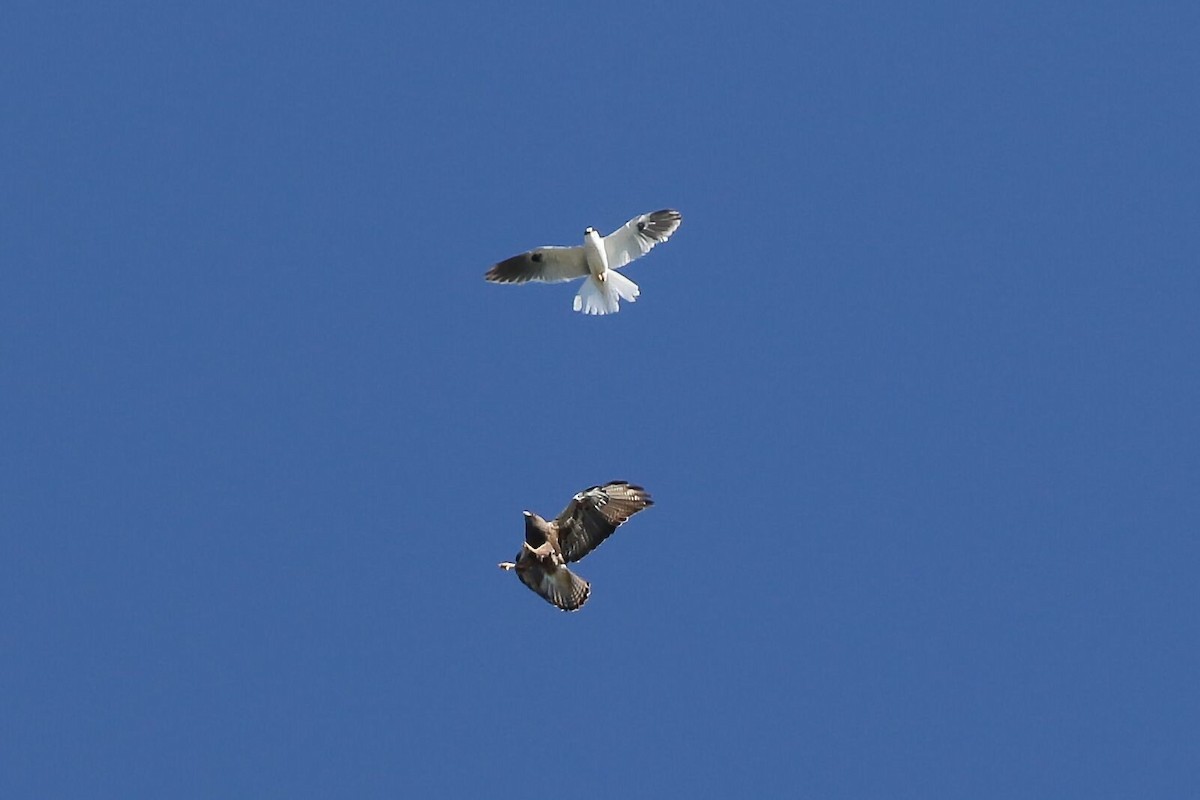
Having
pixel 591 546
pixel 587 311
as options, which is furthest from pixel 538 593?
pixel 587 311

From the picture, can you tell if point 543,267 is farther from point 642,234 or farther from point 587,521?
point 587,521

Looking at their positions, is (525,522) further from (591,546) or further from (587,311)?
(587,311)

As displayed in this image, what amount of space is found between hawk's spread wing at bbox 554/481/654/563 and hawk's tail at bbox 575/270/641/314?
3177 mm

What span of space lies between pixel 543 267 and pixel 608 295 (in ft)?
2.97

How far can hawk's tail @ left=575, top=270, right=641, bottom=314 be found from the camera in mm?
19609

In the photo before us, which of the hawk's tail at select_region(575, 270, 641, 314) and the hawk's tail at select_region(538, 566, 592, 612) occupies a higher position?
the hawk's tail at select_region(575, 270, 641, 314)

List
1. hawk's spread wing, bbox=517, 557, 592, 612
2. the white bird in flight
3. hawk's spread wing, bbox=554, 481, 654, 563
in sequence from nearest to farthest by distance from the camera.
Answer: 1. hawk's spread wing, bbox=517, 557, 592, 612
2. hawk's spread wing, bbox=554, 481, 654, 563
3. the white bird in flight

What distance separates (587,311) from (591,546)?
11.7 ft

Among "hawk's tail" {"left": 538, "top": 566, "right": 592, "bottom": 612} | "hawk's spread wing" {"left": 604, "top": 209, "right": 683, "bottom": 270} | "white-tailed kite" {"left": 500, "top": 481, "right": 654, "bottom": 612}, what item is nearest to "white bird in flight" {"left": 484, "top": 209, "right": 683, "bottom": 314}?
"hawk's spread wing" {"left": 604, "top": 209, "right": 683, "bottom": 270}

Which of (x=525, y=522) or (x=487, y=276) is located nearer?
(x=525, y=522)

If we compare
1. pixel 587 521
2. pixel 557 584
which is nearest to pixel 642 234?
pixel 587 521

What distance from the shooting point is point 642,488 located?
17.2m

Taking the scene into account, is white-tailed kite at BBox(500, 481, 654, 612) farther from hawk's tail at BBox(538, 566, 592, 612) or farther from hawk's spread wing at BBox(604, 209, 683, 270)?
hawk's spread wing at BBox(604, 209, 683, 270)

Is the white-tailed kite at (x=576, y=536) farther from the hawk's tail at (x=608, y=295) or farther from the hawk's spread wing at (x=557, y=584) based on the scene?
the hawk's tail at (x=608, y=295)
